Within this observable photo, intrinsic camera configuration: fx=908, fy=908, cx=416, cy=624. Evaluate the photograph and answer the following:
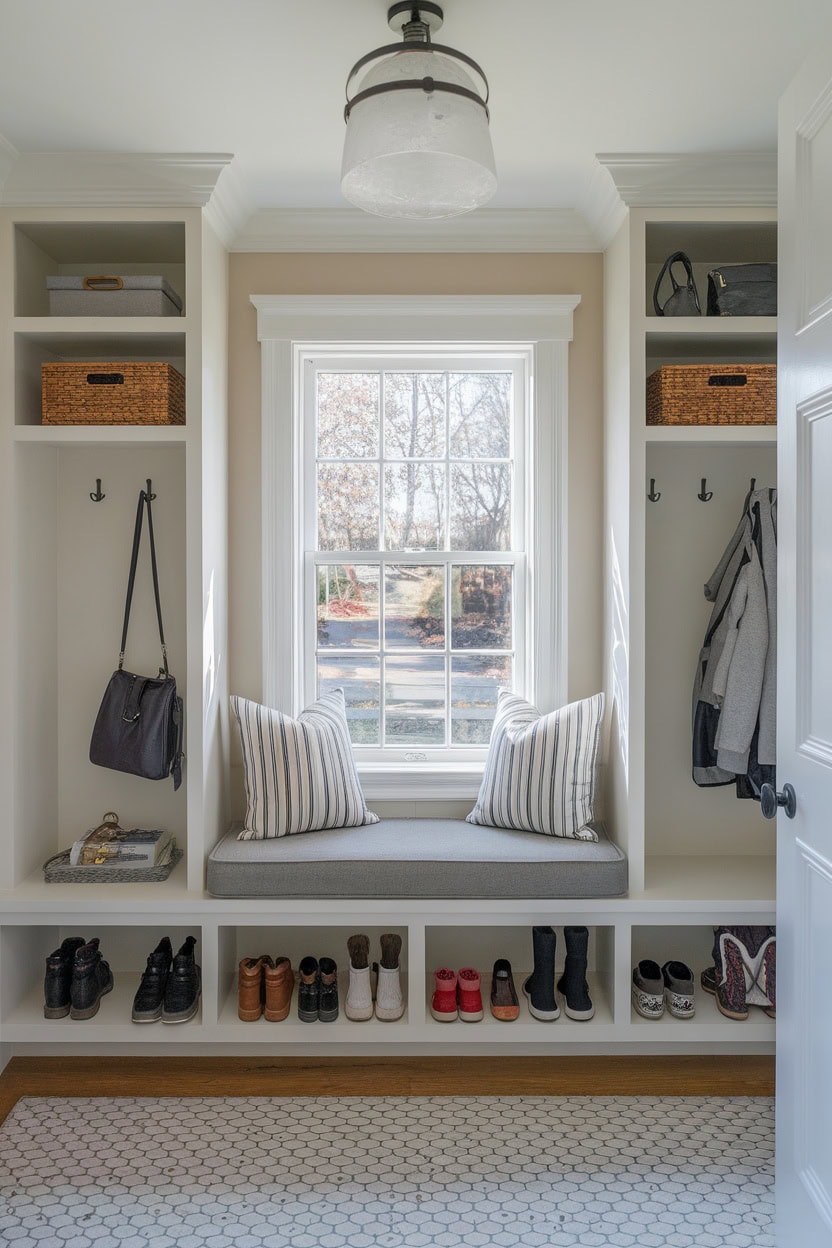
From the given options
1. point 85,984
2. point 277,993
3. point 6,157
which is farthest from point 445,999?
point 6,157

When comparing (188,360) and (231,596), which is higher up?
(188,360)

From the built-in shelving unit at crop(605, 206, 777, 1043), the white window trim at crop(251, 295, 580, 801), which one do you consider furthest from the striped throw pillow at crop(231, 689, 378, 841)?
the built-in shelving unit at crop(605, 206, 777, 1043)

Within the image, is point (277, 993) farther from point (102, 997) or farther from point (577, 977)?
point (577, 977)

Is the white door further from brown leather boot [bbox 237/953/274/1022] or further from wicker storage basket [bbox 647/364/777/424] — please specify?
brown leather boot [bbox 237/953/274/1022]

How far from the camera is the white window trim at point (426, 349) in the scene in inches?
122

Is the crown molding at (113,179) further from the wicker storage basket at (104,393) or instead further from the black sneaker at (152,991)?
the black sneaker at (152,991)

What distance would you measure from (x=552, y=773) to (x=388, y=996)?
84 cm

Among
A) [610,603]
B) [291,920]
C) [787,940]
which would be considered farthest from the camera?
[610,603]

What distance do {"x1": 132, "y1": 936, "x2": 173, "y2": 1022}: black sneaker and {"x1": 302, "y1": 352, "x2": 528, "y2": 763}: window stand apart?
3.19 ft

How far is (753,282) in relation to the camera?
276 cm

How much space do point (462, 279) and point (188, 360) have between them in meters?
1.00

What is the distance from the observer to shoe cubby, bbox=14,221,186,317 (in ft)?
9.09

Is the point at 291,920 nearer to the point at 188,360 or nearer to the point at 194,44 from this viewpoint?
the point at 188,360

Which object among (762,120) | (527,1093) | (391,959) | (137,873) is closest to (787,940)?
(527,1093)
